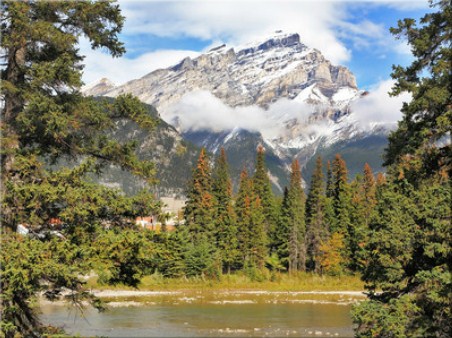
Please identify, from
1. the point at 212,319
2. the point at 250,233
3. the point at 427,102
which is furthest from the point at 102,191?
the point at 250,233

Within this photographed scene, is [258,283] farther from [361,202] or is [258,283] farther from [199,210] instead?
[361,202]

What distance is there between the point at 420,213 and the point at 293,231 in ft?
202

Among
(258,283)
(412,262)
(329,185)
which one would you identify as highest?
(329,185)

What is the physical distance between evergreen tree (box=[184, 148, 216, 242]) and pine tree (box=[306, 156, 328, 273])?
53.3 feet

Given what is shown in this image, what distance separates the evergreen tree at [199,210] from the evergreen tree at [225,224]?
218 centimetres

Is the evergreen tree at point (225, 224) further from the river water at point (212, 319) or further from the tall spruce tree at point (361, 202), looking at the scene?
the tall spruce tree at point (361, 202)

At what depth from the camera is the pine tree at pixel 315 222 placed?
255ft

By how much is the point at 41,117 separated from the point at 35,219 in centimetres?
206

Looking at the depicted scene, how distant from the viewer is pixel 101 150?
11.6 meters

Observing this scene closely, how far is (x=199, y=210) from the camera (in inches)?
2795

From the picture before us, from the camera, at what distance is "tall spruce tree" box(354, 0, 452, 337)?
15.3 m

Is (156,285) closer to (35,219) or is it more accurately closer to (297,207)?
(297,207)

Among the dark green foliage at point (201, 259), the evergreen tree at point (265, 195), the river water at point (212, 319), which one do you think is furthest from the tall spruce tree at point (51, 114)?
the evergreen tree at point (265, 195)

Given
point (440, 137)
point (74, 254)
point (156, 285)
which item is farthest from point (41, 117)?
point (156, 285)
